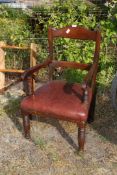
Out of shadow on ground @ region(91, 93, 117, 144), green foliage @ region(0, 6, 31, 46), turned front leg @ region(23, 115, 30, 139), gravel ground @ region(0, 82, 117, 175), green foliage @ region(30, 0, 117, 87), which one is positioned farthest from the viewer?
green foliage @ region(0, 6, 31, 46)

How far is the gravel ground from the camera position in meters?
3.80

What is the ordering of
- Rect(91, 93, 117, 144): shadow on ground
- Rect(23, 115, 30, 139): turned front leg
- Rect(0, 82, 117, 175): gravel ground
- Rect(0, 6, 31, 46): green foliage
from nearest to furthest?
Rect(0, 82, 117, 175): gravel ground
Rect(23, 115, 30, 139): turned front leg
Rect(91, 93, 117, 144): shadow on ground
Rect(0, 6, 31, 46): green foliage

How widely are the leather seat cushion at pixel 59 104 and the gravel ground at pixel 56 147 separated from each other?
42cm

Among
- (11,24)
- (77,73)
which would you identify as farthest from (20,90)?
(11,24)

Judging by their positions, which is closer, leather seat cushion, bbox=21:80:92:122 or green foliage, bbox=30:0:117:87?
leather seat cushion, bbox=21:80:92:122

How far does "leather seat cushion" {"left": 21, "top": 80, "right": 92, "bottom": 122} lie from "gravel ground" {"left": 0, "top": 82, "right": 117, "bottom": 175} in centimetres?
42

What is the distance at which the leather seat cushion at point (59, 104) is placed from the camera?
381cm

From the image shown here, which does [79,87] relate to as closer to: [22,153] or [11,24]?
[22,153]

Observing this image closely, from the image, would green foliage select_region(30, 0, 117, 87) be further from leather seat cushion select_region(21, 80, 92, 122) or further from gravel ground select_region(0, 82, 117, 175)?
leather seat cushion select_region(21, 80, 92, 122)

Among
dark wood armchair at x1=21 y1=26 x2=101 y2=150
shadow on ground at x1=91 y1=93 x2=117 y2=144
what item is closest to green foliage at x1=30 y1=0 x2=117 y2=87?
shadow on ground at x1=91 y1=93 x2=117 y2=144

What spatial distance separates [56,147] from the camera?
13.5 feet

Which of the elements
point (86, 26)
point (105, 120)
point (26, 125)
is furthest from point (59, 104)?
point (86, 26)

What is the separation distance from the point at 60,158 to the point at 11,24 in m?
3.00

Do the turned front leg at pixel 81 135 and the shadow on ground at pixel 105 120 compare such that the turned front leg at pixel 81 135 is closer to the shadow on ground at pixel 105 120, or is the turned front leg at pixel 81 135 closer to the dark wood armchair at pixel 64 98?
the dark wood armchair at pixel 64 98
